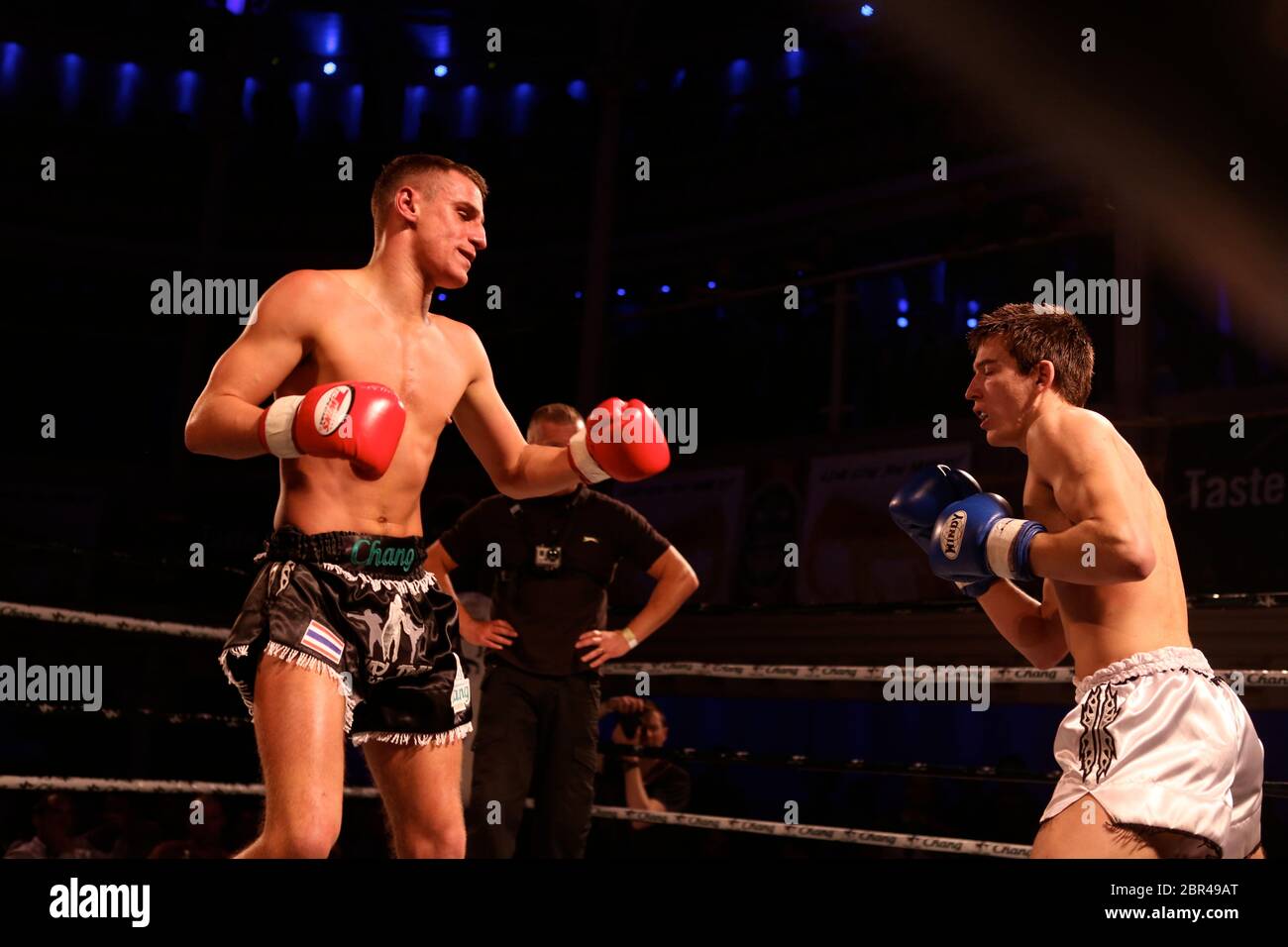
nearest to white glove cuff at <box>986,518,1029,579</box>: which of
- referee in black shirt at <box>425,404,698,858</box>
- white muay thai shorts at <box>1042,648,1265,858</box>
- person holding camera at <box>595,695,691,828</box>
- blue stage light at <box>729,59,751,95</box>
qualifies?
white muay thai shorts at <box>1042,648,1265,858</box>

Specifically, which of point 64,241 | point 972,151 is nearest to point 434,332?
point 972,151

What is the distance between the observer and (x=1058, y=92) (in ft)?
13.8

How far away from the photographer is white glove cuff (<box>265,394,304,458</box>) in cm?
197

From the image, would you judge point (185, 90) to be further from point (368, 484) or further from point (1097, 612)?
point (1097, 612)

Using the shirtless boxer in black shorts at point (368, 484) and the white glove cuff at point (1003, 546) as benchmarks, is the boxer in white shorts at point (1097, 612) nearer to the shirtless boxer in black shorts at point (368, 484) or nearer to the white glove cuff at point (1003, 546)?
the white glove cuff at point (1003, 546)

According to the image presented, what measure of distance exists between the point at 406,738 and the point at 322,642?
0.83 ft

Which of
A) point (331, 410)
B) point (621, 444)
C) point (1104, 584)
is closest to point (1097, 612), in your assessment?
point (1104, 584)

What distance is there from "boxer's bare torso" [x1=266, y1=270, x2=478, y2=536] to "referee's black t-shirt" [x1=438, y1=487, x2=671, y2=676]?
4.59 ft

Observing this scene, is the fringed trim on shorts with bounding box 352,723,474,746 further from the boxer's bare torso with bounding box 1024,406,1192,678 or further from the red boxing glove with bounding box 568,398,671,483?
the boxer's bare torso with bounding box 1024,406,1192,678

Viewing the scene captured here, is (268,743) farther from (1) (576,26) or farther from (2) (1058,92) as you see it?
(1) (576,26)

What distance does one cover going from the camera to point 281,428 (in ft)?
6.48

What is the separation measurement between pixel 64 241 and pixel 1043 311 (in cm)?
1234

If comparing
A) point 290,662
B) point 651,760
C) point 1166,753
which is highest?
point 290,662

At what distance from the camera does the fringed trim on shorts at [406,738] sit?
218cm
